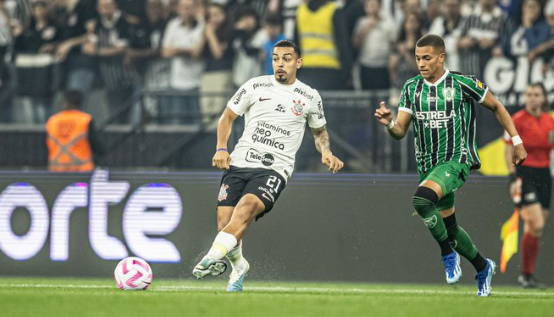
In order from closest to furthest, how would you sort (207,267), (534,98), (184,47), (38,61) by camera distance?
(207,267) → (534,98) → (184,47) → (38,61)

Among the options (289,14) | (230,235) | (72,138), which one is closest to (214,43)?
(289,14)

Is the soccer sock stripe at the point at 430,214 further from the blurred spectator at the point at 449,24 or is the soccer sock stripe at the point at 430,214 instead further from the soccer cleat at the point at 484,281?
the blurred spectator at the point at 449,24

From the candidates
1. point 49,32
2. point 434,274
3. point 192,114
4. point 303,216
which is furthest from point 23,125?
point 434,274

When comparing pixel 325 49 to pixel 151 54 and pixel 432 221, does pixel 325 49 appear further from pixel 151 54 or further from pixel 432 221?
pixel 432 221

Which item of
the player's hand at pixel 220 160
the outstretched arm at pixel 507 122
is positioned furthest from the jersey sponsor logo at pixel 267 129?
the outstretched arm at pixel 507 122

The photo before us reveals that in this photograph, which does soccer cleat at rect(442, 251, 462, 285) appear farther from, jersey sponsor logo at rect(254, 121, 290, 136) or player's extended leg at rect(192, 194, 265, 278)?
jersey sponsor logo at rect(254, 121, 290, 136)

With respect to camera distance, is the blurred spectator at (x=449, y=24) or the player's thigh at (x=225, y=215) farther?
the blurred spectator at (x=449, y=24)

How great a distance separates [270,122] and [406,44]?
17.8 feet

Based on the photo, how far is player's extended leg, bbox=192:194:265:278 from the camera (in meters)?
8.67

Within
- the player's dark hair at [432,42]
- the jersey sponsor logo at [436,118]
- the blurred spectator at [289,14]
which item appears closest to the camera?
the player's dark hair at [432,42]

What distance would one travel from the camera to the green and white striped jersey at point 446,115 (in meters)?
9.41

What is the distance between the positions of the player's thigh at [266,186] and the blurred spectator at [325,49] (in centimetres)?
527

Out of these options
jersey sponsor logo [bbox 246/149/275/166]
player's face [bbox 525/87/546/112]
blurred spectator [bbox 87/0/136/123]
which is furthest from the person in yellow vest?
player's face [bbox 525/87/546/112]

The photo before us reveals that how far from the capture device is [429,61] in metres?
9.35
